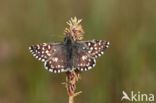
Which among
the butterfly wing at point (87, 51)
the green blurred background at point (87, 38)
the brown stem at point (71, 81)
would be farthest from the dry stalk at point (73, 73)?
the green blurred background at point (87, 38)

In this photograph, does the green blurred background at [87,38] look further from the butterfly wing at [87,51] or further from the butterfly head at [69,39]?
the butterfly head at [69,39]

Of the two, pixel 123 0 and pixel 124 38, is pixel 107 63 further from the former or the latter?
pixel 123 0

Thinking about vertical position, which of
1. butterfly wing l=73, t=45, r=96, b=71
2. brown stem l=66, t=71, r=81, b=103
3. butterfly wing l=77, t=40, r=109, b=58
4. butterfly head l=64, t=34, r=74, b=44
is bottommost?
brown stem l=66, t=71, r=81, b=103

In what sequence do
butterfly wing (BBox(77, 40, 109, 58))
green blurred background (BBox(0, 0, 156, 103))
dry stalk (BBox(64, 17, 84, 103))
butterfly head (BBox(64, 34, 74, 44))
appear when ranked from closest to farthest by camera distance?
dry stalk (BBox(64, 17, 84, 103)) → butterfly head (BBox(64, 34, 74, 44)) → butterfly wing (BBox(77, 40, 109, 58)) → green blurred background (BBox(0, 0, 156, 103))

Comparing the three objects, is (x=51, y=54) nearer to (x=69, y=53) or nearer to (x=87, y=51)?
(x=69, y=53)

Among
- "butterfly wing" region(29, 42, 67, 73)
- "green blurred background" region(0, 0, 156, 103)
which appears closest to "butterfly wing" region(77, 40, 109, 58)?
"butterfly wing" region(29, 42, 67, 73)

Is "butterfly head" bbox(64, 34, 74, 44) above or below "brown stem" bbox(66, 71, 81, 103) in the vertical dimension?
above

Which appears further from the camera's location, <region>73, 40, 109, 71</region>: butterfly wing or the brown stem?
<region>73, 40, 109, 71</region>: butterfly wing

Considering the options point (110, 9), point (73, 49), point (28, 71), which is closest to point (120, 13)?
point (110, 9)

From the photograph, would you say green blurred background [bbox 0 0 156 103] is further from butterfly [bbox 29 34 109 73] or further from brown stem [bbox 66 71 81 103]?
brown stem [bbox 66 71 81 103]
